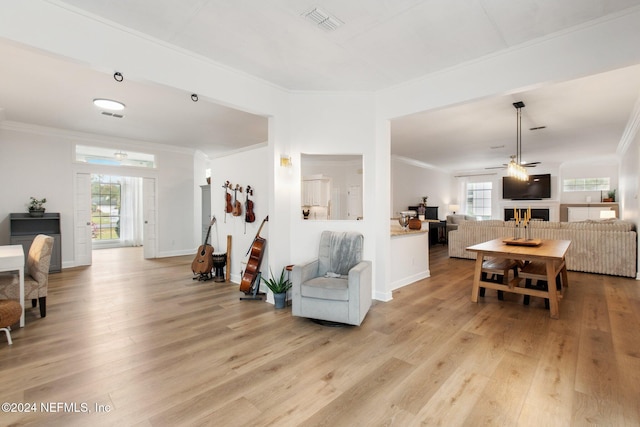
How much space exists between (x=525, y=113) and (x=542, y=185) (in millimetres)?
7009

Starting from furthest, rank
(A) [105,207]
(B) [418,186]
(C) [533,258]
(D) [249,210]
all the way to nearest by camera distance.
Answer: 1. (B) [418,186]
2. (A) [105,207]
3. (D) [249,210]
4. (C) [533,258]

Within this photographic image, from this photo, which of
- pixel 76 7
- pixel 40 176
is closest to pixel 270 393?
pixel 76 7

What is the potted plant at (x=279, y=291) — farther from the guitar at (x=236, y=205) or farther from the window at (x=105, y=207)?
the window at (x=105, y=207)

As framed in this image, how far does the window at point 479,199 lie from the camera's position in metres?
12.1

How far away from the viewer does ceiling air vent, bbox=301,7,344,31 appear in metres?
2.44

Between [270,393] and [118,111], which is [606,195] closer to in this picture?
[270,393]

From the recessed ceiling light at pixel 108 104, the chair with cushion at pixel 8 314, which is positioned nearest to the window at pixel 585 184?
the recessed ceiling light at pixel 108 104

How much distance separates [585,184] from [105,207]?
16.0 metres

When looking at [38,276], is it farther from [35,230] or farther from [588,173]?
[588,173]

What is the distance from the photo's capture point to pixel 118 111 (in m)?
4.91

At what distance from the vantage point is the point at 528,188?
1067 centimetres

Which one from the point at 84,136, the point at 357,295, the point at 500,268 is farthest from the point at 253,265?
the point at 84,136

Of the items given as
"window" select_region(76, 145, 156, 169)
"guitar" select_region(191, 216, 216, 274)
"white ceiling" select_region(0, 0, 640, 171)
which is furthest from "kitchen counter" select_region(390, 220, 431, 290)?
"window" select_region(76, 145, 156, 169)

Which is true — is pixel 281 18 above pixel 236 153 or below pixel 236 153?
above
